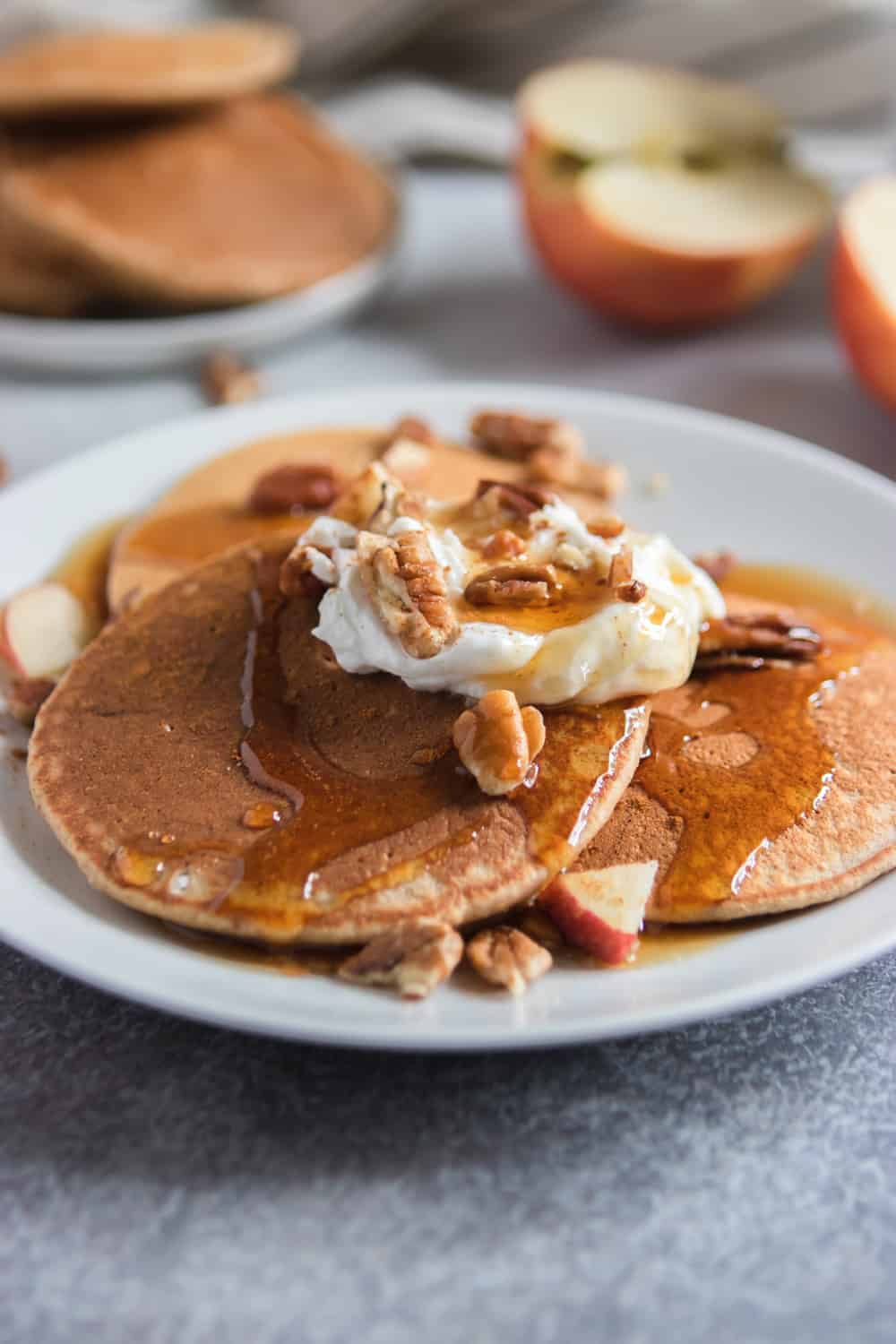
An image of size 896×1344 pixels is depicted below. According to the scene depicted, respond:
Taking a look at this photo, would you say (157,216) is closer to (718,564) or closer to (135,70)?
(135,70)

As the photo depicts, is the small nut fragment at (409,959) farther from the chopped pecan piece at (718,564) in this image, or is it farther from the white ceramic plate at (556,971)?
the chopped pecan piece at (718,564)

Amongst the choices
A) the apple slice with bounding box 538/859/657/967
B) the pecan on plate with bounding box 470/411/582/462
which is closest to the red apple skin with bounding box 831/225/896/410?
the pecan on plate with bounding box 470/411/582/462

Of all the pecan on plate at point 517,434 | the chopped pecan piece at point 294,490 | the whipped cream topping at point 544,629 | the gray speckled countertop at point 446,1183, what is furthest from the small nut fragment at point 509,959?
the pecan on plate at point 517,434

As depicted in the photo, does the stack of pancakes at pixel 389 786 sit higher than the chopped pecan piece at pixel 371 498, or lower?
lower

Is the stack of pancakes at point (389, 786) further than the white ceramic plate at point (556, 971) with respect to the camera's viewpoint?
Yes

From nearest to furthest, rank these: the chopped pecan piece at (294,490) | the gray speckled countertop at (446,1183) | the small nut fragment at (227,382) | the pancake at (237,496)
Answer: the gray speckled countertop at (446,1183) → the pancake at (237,496) → the chopped pecan piece at (294,490) → the small nut fragment at (227,382)

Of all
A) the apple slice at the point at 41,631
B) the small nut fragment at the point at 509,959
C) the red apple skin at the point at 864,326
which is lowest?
the red apple skin at the point at 864,326

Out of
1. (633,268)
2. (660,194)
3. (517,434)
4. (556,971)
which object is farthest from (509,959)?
(660,194)

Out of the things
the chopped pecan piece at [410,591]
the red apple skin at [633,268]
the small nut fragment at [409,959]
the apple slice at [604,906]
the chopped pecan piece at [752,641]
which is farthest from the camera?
the red apple skin at [633,268]
